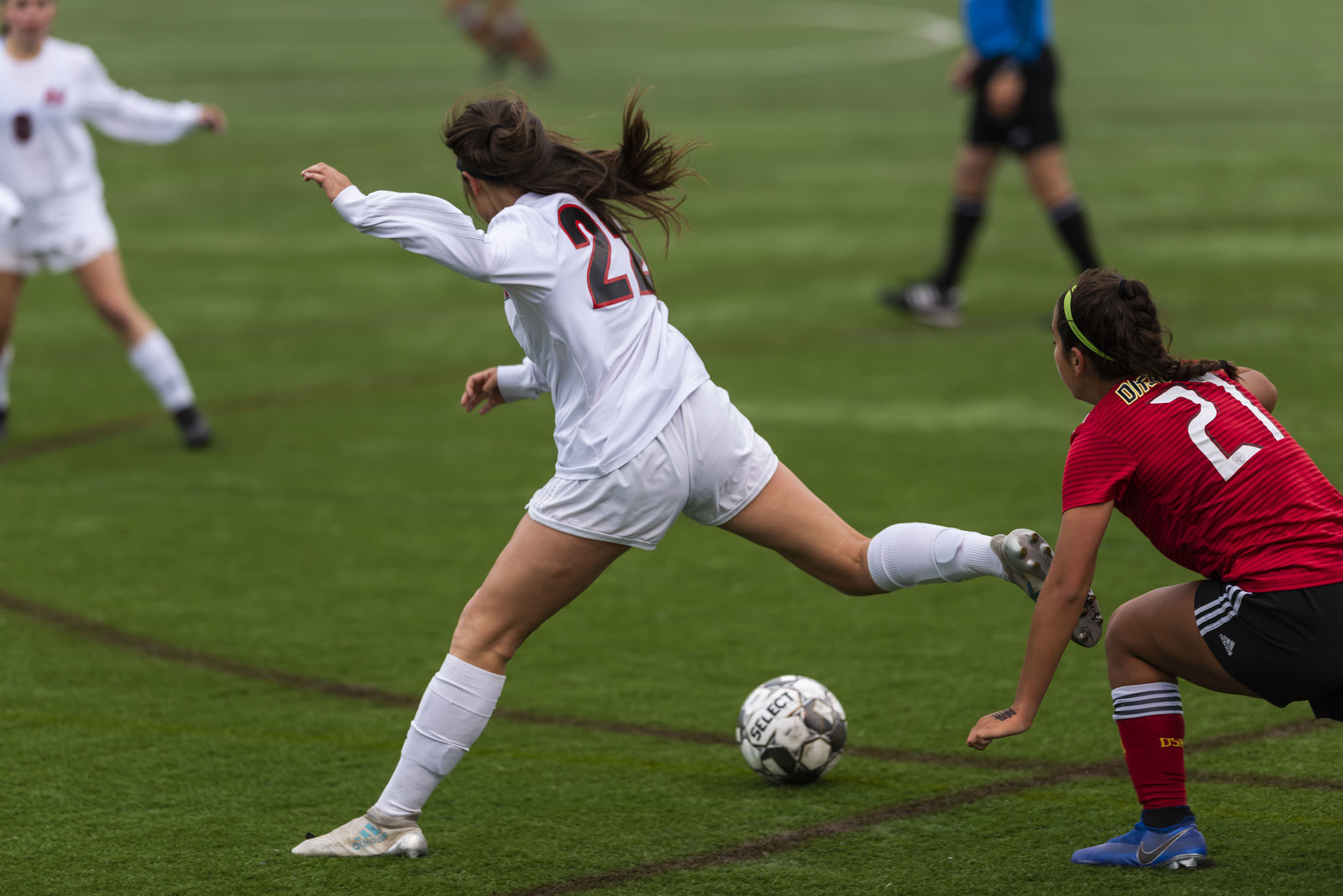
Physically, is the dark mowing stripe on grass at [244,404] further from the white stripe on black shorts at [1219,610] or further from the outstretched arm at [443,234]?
the white stripe on black shorts at [1219,610]

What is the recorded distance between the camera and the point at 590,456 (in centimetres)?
392

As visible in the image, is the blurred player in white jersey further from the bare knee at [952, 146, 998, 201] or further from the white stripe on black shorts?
the white stripe on black shorts

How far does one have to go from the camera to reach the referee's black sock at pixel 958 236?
10586 millimetres

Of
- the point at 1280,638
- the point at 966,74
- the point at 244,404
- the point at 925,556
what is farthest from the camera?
the point at 966,74

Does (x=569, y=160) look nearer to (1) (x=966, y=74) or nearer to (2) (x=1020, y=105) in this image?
(2) (x=1020, y=105)

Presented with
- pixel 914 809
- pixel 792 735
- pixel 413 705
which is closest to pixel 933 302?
pixel 413 705

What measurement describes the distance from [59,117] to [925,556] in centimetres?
586

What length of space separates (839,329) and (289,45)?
63.8 feet

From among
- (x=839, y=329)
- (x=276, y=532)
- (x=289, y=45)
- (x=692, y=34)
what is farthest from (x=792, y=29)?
(x=276, y=532)

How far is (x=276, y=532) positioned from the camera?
7.29 m

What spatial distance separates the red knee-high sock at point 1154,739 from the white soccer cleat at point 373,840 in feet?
5.66

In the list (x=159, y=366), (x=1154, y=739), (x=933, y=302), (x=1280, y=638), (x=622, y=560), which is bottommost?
(x=933, y=302)

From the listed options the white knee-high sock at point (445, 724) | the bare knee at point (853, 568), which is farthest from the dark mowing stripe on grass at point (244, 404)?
the bare knee at point (853, 568)

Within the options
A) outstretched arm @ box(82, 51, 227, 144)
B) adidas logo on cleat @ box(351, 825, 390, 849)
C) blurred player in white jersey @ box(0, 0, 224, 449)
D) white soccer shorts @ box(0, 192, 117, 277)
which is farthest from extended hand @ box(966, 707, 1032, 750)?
white soccer shorts @ box(0, 192, 117, 277)
